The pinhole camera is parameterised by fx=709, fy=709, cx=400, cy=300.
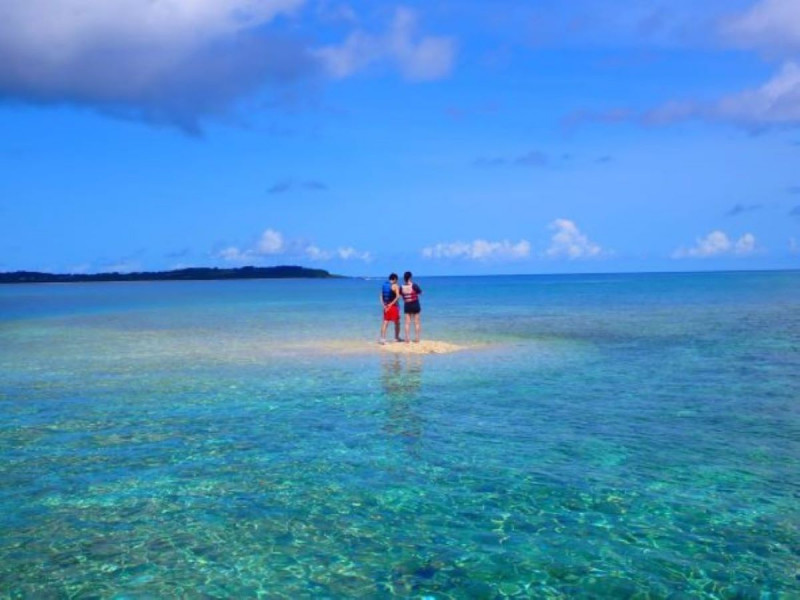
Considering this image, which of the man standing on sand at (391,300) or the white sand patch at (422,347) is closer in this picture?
the white sand patch at (422,347)

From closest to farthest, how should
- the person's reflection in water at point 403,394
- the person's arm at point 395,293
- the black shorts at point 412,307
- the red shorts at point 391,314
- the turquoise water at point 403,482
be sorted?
the turquoise water at point 403,482, the person's reflection in water at point 403,394, the person's arm at point 395,293, the black shorts at point 412,307, the red shorts at point 391,314

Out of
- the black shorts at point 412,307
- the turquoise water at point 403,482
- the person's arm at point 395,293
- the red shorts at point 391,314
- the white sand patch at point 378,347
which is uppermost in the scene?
the person's arm at point 395,293

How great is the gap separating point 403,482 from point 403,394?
6908 mm

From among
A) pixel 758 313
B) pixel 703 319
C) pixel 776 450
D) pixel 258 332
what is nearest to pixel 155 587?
pixel 776 450

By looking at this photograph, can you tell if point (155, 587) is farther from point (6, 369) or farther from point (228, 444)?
point (6, 369)

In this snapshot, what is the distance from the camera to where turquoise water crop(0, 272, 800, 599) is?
7.47m

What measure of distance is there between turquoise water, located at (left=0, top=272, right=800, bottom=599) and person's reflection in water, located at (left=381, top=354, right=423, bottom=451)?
Result: 0.31 ft

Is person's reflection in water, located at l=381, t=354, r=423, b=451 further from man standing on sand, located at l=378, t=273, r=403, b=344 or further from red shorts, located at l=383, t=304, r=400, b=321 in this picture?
red shorts, located at l=383, t=304, r=400, b=321

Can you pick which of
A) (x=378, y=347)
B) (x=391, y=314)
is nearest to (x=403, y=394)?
(x=378, y=347)

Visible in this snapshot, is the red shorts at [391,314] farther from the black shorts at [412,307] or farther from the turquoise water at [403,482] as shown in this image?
the turquoise water at [403,482]

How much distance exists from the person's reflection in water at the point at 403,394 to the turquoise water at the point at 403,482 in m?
0.09

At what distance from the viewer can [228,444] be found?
493 inches

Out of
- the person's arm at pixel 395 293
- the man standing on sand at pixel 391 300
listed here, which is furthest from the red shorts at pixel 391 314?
the person's arm at pixel 395 293

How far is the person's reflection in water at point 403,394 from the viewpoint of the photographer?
43.9ft
